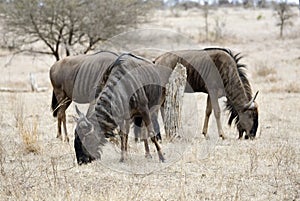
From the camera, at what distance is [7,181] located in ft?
21.2

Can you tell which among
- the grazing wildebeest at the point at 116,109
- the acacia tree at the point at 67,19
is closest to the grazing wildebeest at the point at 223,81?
the grazing wildebeest at the point at 116,109

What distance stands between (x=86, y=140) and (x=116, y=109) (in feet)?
2.01

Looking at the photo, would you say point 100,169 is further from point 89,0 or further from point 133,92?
point 89,0

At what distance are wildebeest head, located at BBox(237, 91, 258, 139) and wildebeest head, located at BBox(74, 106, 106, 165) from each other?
13.1 ft

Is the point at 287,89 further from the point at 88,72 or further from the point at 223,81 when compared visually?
the point at 88,72

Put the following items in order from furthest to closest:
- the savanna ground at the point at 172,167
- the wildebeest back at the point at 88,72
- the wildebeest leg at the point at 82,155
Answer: the wildebeest back at the point at 88,72 → the wildebeest leg at the point at 82,155 → the savanna ground at the point at 172,167

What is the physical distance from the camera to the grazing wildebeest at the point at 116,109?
7324mm

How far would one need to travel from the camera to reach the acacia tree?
846 inches

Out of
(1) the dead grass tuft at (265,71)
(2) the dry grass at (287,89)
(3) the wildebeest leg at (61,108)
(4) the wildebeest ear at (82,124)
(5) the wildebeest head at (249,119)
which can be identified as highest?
(4) the wildebeest ear at (82,124)

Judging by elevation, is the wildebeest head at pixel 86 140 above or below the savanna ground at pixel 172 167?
above

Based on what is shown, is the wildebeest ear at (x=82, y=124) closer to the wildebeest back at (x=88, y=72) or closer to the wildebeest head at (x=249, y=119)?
the wildebeest back at (x=88, y=72)

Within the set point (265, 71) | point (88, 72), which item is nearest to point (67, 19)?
point (265, 71)

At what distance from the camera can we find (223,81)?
1069cm

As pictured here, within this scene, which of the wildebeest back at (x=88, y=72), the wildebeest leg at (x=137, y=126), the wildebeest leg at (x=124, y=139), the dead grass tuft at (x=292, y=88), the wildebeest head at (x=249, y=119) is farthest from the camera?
the dead grass tuft at (x=292, y=88)
